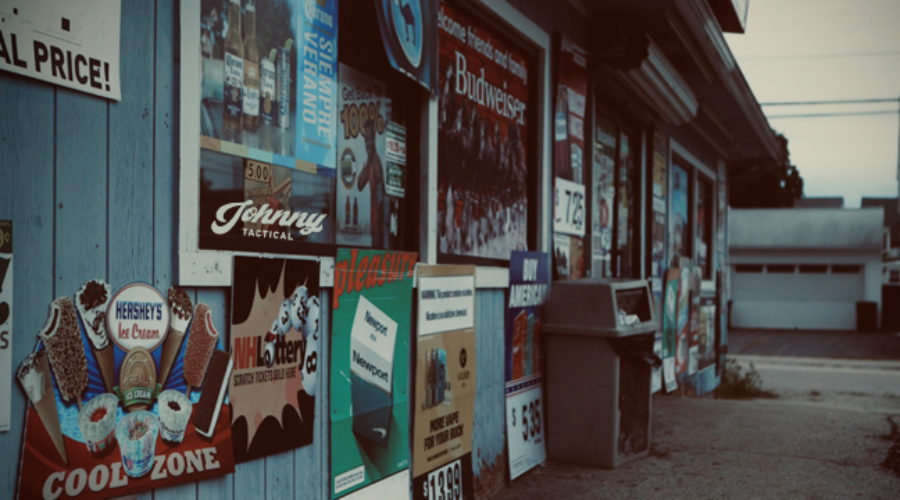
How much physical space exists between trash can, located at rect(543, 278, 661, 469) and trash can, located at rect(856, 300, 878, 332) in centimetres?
2896

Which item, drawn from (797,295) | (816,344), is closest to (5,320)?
(816,344)

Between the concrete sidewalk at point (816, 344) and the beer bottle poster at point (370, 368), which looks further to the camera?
the concrete sidewalk at point (816, 344)

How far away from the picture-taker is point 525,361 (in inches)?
225

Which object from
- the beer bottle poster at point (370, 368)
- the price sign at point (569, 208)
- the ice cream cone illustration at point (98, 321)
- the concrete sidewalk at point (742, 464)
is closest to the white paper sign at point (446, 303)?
the beer bottle poster at point (370, 368)

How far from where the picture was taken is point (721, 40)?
8.01 meters

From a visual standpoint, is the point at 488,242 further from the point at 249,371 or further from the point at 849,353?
the point at 849,353

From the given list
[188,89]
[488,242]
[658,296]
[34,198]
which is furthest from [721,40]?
[34,198]

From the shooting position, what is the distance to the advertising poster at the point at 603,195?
298 inches

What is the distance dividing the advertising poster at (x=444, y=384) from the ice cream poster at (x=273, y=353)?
97 cm

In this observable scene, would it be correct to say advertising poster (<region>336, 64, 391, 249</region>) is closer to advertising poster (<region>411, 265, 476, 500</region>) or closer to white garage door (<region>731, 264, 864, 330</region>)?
advertising poster (<region>411, 265, 476, 500</region>)

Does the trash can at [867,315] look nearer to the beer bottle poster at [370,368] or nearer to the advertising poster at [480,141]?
the advertising poster at [480,141]

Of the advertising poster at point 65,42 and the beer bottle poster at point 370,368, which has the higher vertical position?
the advertising poster at point 65,42

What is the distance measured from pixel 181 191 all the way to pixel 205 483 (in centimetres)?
99

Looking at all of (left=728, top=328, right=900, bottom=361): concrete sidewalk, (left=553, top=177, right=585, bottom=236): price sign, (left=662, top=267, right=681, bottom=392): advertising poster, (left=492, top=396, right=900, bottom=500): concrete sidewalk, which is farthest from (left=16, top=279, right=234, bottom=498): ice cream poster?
(left=728, top=328, right=900, bottom=361): concrete sidewalk
